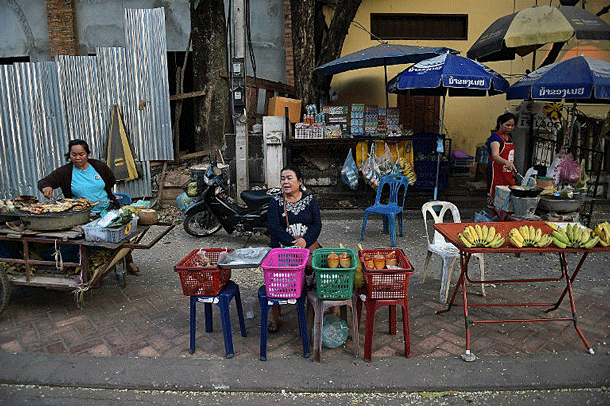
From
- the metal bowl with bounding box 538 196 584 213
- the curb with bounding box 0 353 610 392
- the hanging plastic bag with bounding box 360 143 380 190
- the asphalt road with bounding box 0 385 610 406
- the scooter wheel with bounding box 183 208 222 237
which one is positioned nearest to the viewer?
the asphalt road with bounding box 0 385 610 406

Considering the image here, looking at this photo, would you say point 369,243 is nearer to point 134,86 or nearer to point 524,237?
point 524,237

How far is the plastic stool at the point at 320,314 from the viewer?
3861mm

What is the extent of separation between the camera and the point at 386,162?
352 inches

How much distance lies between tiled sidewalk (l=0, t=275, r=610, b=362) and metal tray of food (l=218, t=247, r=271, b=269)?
80cm

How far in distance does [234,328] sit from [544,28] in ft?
21.3

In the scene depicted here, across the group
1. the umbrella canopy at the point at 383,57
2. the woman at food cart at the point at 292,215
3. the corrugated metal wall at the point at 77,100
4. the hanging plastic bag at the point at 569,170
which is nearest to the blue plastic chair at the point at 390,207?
the hanging plastic bag at the point at 569,170

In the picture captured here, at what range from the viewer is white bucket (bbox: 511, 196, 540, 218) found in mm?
5719

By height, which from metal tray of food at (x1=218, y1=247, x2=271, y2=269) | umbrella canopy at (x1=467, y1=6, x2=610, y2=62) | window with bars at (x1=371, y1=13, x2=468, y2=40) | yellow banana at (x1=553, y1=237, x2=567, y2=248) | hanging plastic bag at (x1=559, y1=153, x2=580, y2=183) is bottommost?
metal tray of food at (x1=218, y1=247, x2=271, y2=269)

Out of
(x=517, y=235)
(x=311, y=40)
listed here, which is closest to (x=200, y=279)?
(x=517, y=235)

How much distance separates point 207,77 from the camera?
10.0m

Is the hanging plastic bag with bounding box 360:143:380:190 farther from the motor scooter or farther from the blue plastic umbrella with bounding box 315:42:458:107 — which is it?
the motor scooter

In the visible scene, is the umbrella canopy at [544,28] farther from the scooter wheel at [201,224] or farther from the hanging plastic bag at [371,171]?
the scooter wheel at [201,224]

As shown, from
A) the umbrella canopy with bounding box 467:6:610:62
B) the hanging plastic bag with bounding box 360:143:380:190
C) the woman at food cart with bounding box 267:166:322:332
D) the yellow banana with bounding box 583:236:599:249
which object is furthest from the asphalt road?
the umbrella canopy with bounding box 467:6:610:62

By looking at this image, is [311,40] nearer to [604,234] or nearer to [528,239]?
[528,239]
